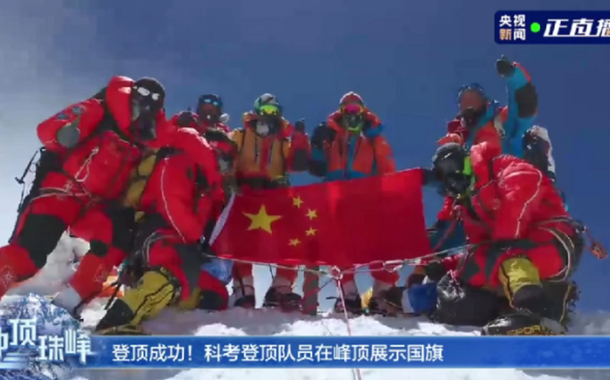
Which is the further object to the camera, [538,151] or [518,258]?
[538,151]

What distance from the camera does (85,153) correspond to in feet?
8.11

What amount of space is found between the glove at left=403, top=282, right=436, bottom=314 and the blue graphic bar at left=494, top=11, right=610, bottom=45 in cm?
94

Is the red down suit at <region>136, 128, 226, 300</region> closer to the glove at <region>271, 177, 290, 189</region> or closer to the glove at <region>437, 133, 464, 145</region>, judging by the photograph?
the glove at <region>271, 177, 290, 189</region>

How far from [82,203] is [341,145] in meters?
1.05

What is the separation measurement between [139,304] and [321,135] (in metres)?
1.05

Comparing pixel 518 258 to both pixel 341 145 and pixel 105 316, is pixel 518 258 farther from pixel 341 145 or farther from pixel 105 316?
pixel 105 316

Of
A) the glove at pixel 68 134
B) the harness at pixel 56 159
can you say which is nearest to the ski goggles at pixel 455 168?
the harness at pixel 56 159

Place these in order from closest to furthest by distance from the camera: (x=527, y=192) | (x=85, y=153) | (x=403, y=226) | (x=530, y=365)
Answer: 1. (x=530, y=365)
2. (x=527, y=192)
3. (x=85, y=153)
4. (x=403, y=226)

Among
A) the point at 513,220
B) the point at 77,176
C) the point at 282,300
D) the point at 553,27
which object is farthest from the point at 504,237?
the point at 77,176

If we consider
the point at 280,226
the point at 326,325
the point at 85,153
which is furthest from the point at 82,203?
the point at 326,325

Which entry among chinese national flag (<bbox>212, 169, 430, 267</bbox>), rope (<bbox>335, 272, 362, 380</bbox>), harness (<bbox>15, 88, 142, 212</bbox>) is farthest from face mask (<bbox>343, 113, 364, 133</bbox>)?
harness (<bbox>15, 88, 142, 212</bbox>)

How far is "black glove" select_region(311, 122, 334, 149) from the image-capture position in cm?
287

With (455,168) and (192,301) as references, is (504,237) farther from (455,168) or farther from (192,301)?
(192,301)

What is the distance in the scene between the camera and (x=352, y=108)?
2695 millimetres
